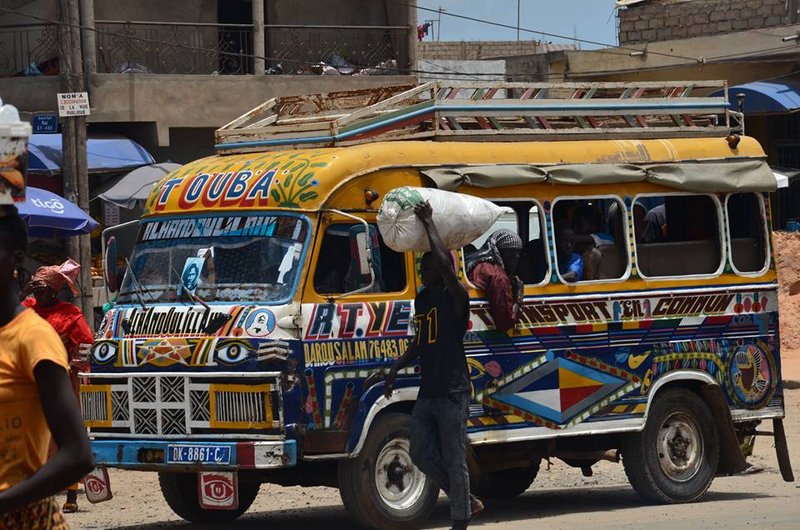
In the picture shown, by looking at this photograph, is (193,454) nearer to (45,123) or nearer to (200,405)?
(200,405)

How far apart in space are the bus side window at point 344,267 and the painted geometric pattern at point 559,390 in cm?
113

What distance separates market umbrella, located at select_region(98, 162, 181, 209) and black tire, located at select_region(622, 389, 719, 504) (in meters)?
10.7

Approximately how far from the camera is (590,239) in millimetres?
10734

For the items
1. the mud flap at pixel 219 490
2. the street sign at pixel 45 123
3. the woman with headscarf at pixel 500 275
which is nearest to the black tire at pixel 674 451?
the woman with headscarf at pixel 500 275

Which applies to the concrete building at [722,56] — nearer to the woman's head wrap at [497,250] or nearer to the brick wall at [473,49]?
the brick wall at [473,49]

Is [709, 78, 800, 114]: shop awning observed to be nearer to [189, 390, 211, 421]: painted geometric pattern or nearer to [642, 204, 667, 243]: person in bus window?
[642, 204, 667, 243]: person in bus window

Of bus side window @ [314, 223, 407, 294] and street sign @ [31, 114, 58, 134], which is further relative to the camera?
street sign @ [31, 114, 58, 134]

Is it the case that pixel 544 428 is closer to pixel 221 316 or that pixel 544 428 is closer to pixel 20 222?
pixel 221 316

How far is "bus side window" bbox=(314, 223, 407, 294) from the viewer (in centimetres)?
938

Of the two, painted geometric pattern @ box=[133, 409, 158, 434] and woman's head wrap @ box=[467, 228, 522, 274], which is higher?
woman's head wrap @ box=[467, 228, 522, 274]

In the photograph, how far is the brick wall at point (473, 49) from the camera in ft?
126

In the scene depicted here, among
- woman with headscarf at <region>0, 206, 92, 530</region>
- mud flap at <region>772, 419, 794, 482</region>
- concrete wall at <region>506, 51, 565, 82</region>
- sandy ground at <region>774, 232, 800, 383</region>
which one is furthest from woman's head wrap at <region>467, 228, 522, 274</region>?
concrete wall at <region>506, 51, 565, 82</region>

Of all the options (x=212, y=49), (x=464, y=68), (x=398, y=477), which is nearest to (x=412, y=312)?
(x=398, y=477)

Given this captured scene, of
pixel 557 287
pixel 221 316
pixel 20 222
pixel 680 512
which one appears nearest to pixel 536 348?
pixel 557 287
